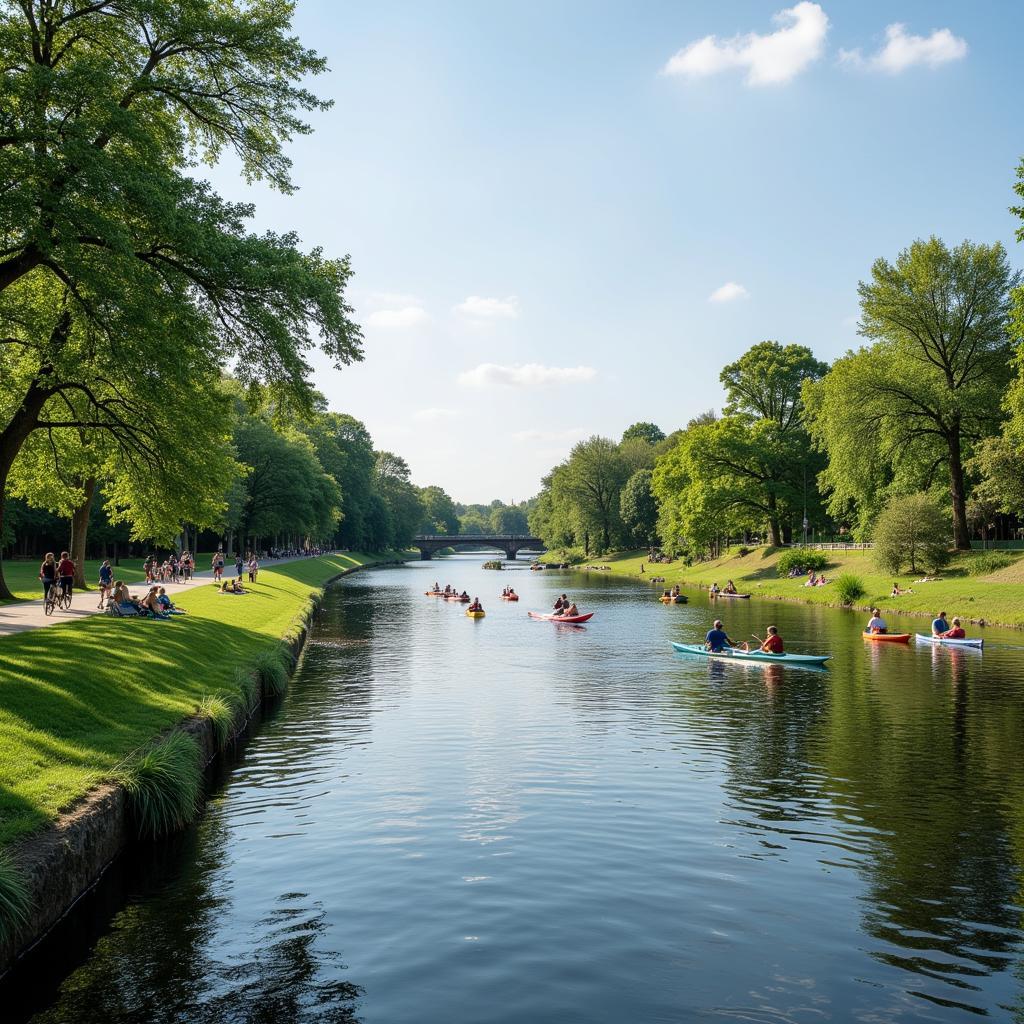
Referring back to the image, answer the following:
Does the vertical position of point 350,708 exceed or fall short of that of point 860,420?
it falls short

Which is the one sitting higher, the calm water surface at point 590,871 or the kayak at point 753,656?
the kayak at point 753,656

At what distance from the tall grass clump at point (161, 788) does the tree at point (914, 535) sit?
46.3m

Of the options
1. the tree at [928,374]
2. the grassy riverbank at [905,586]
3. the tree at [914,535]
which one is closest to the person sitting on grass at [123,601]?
the grassy riverbank at [905,586]

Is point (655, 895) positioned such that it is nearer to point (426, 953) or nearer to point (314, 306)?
point (426, 953)

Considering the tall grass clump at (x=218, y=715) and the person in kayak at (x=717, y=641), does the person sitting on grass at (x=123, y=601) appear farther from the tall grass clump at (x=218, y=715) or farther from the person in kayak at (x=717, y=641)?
the person in kayak at (x=717, y=641)

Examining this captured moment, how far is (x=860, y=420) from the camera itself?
56.1 metres

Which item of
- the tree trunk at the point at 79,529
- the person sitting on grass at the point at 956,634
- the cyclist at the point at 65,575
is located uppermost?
the tree trunk at the point at 79,529

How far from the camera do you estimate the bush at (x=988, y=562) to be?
4672 centimetres

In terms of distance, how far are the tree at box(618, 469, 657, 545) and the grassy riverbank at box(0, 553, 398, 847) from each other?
84677 mm

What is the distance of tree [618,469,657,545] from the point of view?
11138 cm

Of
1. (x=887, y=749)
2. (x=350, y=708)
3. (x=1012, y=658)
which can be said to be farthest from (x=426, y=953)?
(x=1012, y=658)

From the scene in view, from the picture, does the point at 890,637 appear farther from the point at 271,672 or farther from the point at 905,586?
the point at 271,672

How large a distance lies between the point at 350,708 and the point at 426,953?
46.5 feet

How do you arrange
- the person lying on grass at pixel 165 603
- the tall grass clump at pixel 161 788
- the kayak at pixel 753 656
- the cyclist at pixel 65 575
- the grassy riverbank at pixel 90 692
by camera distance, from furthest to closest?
the kayak at pixel 753 656
the person lying on grass at pixel 165 603
the cyclist at pixel 65 575
the tall grass clump at pixel 161 788
the grassy riverbank at pixel 90 692
